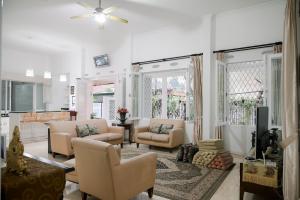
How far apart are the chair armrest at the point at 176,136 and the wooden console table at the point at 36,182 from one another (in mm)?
3490

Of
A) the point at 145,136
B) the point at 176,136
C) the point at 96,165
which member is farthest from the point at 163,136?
the point at 96,165

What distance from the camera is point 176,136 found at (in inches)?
198

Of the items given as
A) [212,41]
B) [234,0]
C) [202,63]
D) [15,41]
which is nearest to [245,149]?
[202,63]

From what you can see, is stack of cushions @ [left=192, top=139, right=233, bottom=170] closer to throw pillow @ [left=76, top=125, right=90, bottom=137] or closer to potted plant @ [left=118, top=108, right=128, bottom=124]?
throw pillow @ [left=76, top=125, right=90, bottom=137]

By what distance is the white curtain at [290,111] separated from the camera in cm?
201

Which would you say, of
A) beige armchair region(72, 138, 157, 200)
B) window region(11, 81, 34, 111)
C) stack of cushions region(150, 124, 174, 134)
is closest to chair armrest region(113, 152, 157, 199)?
beige armchair region(72, 138, 157, 200)

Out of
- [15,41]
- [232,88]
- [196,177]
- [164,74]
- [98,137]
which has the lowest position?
[196,177]

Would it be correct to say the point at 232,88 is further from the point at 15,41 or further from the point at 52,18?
the point at 15,41

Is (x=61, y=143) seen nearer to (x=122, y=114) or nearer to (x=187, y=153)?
(x=122, y=114)

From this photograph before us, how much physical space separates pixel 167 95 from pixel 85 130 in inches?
98.3

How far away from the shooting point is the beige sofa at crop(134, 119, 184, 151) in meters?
4.94

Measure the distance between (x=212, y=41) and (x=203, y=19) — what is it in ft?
2.01

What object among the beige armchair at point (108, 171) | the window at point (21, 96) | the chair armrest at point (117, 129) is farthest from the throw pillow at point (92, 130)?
the window at point (21, 96)

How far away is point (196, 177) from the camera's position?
3404 mm
